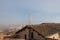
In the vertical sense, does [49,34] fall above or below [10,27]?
below

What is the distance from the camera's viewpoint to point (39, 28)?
31.4 m

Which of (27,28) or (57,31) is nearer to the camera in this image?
(27,28)

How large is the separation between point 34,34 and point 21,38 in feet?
7.86

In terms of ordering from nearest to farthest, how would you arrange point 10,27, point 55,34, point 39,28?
point 55,34, point 39,28, point 10,27

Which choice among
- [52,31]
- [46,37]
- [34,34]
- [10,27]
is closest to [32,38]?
[34,34]

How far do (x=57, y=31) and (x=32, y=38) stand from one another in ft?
18.0

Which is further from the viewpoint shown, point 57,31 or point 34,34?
point 57,31

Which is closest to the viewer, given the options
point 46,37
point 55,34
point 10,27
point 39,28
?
point 46,37

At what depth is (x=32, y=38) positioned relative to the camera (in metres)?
26.9

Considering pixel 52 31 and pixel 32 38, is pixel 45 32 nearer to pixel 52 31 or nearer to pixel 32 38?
pixel 52 31

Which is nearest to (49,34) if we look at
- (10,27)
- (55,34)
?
(55,34)

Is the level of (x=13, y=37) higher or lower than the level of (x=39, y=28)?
lower

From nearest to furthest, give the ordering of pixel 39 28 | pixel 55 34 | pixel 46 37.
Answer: pixel 46 37 < pixel 55 34 < pixel 39 28

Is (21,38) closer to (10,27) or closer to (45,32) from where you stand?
(45,32)
